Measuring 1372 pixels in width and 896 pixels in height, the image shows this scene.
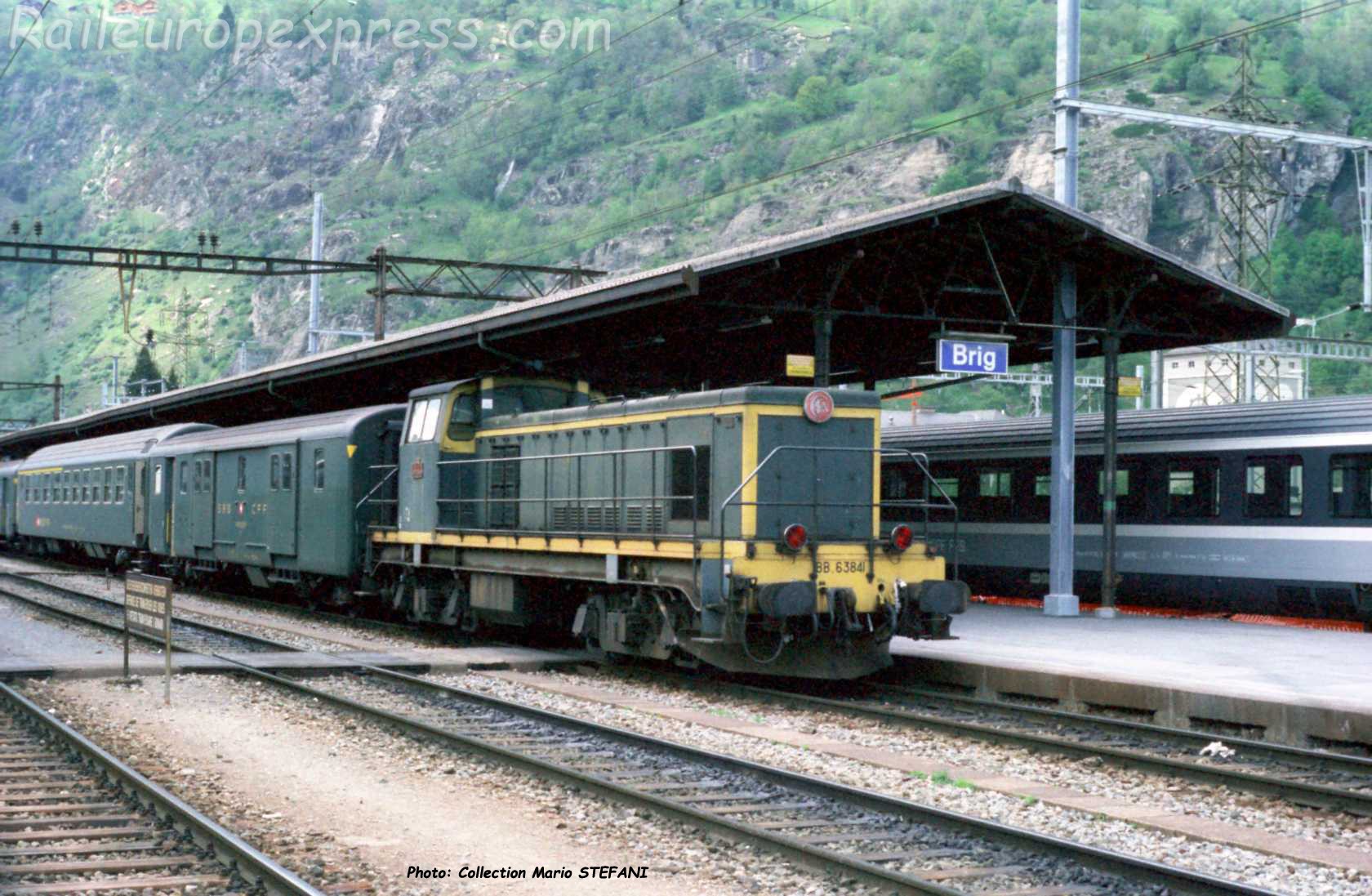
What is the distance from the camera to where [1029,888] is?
6.94 m

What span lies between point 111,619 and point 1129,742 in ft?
49.7

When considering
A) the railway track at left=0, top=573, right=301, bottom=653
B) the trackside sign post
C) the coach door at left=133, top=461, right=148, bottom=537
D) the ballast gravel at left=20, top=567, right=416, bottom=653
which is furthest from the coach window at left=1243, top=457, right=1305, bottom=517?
the coach door at left=133, top=461, right=148, bottom=537

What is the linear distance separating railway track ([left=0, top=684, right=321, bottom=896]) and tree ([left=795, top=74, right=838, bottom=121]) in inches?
5518

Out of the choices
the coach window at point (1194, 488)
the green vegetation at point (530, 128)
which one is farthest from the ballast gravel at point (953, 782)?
the green vegetation at point (530, 128)

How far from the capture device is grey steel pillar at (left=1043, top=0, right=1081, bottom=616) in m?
21.0

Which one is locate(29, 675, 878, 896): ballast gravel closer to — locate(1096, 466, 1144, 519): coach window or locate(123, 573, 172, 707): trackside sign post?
locate(123, 573, 172, 707): trackside sign post

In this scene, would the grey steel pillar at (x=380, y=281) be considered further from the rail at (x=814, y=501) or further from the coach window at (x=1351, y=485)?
the coach window at (x=1351, y=485)

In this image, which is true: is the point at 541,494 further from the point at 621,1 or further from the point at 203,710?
the point at 621,1

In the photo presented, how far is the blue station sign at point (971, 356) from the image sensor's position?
19.8 meters

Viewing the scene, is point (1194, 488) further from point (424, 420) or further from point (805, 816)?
point (805, 816)

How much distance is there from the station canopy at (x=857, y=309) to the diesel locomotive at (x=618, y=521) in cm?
171

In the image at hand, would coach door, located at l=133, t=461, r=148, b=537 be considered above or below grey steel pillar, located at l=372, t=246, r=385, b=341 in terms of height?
below

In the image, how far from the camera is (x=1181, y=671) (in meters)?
14.0

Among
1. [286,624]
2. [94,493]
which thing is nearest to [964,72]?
[94,493]
